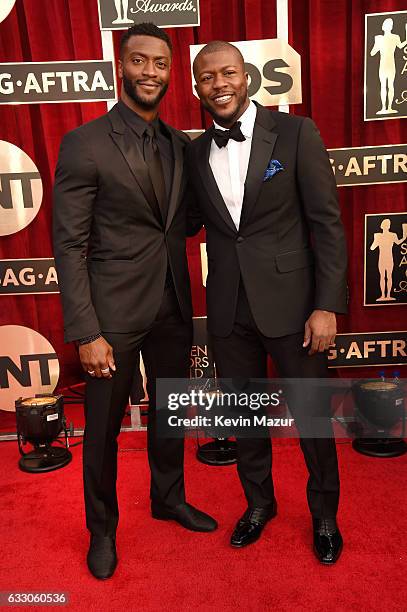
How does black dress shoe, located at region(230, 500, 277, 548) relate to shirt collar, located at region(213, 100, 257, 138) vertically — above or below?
below

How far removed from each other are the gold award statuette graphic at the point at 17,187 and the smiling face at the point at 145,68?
1.32m

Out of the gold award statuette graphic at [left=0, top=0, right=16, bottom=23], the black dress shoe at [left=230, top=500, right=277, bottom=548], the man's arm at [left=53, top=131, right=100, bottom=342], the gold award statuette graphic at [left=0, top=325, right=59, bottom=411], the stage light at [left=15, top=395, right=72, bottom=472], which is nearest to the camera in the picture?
the man's arm at [left=53, top=131, right=100, bottom=342]

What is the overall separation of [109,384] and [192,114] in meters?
1.77

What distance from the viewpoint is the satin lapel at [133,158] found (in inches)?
72.2

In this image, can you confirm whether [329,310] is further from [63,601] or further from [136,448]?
[136,448]

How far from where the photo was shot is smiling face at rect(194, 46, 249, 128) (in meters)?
1.82

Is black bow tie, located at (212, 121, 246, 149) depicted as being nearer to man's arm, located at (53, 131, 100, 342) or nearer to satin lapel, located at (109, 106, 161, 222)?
satin lapel, located at (109, 106, 161, 222)

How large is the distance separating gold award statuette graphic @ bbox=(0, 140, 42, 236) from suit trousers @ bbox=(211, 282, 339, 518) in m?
1.56

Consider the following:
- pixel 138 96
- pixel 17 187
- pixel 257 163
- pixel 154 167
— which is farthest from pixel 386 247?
pixel 17 187

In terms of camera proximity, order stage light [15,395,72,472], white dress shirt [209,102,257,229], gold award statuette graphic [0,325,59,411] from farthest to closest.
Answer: gold award statuette graphic [0,325,59,411] < stage light [15,395,72,472] < white dress shirt [209,102,257,229]

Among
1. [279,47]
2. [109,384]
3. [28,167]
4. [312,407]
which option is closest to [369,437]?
[312,407]

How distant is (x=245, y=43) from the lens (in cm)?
288

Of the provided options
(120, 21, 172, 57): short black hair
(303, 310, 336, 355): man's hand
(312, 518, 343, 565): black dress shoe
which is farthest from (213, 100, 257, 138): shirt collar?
(312, 518, 343, 565): black dress shoe

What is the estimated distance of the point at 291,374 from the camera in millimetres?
1929
